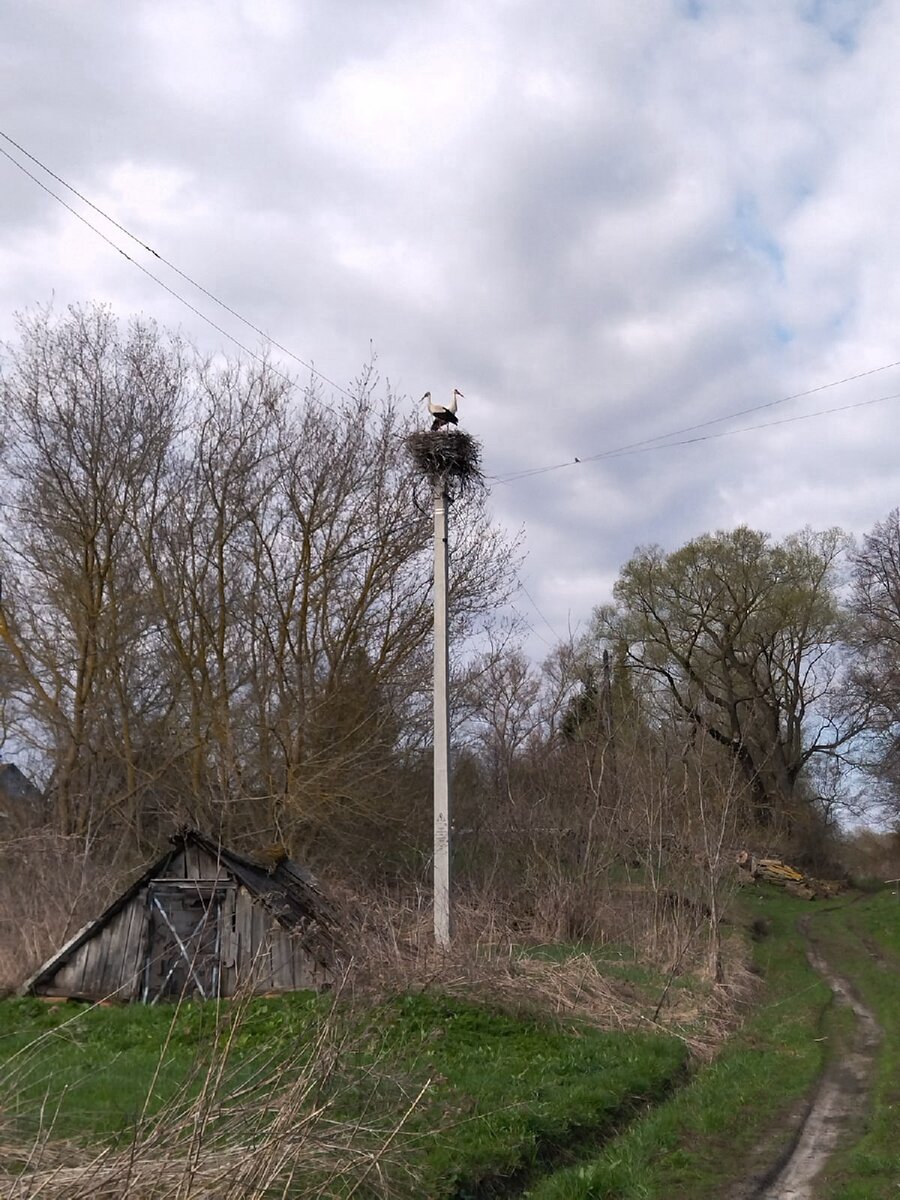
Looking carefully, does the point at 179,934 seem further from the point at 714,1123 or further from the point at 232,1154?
the point at 232,1154

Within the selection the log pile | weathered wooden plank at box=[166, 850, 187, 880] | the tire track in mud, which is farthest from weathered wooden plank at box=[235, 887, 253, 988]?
the log pile

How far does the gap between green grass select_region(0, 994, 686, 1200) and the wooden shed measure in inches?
56.1

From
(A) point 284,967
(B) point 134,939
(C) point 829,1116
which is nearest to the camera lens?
(C) point 829,1116

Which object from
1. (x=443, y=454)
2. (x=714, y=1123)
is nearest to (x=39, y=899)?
(x=443, y=454)

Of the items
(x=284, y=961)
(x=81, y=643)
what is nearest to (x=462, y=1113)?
(x=284, y=961)

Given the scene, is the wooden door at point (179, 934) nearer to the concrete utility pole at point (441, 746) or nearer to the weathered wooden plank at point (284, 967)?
the weathered wooden plank at point (284, 967)

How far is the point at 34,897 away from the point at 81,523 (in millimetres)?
9888

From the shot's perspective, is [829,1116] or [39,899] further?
[39,899]

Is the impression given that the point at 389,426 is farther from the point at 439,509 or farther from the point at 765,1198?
the point at 765,1198

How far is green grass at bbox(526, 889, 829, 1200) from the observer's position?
23.5 ft

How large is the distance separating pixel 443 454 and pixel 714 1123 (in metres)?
10.0

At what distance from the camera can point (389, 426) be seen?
25422 millimetres

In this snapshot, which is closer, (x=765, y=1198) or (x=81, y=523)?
(x=765, y=1198)

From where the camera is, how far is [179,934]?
15.5 metres
